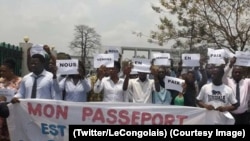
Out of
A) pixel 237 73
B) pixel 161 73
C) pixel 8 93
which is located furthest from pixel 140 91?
pixel 8 93

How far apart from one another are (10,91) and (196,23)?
19.6 m

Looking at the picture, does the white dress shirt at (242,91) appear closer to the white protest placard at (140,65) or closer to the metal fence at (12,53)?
the white protest placard at (140,65)

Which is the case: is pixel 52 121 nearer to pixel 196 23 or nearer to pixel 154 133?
pixel 154 133

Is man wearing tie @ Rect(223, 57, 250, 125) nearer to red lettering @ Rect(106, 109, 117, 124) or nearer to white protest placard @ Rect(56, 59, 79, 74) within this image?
red lettering @ Rect(106, 109, 117, 124)

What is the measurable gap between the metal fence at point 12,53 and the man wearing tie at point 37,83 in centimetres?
844

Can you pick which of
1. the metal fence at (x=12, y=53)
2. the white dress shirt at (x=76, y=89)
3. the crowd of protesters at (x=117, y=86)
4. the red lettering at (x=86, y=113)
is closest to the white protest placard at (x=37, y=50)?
the crowd of protesters at (x=117, y=86)

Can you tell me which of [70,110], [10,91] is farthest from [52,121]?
[10,91]

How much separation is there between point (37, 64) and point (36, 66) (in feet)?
0.13

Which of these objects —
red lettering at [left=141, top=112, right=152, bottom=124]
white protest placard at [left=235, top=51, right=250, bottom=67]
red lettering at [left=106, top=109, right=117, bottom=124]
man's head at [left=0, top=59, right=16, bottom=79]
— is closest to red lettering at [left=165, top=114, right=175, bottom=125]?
red lettering at [left=141, top=112, right=152, bottom=124]

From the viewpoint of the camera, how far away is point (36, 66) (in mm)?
7488

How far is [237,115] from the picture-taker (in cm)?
823

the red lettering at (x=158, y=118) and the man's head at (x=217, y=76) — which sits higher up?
the man's head at (x=217, y=76)

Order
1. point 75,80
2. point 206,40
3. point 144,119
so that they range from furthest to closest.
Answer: point 206,40, point 75,80, point 144,119

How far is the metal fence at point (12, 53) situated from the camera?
16141mm
